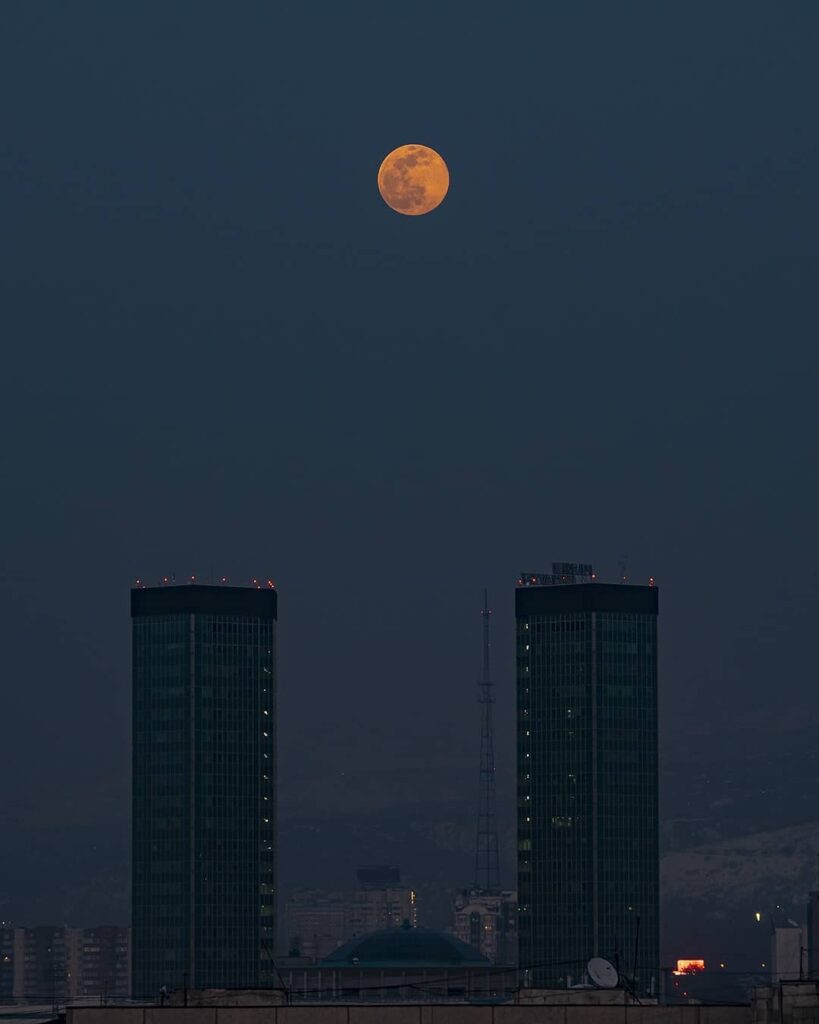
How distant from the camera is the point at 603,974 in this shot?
144m

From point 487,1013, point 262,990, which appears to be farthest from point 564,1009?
point 262,990

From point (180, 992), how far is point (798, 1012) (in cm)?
3451

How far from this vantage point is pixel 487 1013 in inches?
4975

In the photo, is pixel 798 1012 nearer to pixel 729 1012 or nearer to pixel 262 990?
pixel 729 1012

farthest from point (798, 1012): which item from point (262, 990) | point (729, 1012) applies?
point (262, 990)

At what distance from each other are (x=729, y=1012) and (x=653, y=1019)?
12.1ft

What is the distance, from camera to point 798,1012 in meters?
121

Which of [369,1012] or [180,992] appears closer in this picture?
[369,1012]

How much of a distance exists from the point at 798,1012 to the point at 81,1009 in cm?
3247

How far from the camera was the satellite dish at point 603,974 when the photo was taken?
14188 cm

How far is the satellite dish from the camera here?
465ft

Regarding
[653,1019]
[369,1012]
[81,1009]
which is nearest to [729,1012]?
[653,1019]

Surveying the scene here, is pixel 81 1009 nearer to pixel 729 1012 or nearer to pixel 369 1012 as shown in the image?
pixel 369 1012

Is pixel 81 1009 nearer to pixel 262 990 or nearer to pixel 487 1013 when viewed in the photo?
pixel 262 990
